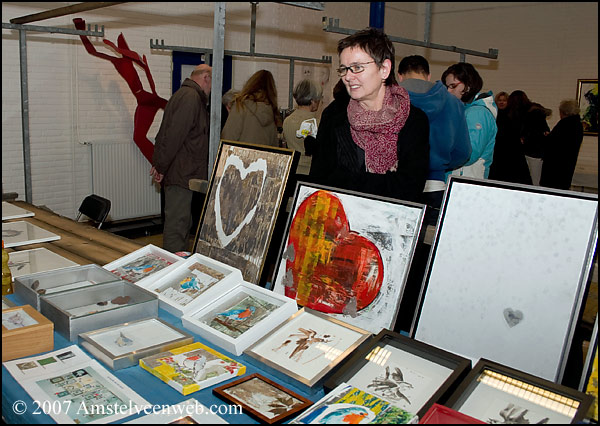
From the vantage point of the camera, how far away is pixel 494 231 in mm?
1436

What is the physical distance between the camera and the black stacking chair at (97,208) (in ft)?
11.2

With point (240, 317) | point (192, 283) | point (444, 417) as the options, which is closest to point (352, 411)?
point (444, 417)

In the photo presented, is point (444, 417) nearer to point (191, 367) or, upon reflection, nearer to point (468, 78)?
point (191, 367)

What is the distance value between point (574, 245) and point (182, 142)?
3208 mm

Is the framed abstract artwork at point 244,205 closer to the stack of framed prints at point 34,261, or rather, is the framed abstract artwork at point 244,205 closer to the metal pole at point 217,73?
the metal pole at point 217,73

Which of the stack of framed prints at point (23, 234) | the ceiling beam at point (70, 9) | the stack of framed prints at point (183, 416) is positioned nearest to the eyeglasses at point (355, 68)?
the stack of framed prints at point (183, 416)

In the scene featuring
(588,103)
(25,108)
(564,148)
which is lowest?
(564,148)

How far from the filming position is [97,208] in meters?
3.52

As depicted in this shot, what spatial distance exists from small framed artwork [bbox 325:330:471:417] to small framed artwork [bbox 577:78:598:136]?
7.44m

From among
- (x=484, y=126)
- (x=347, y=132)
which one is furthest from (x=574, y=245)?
(x=484, y=126)

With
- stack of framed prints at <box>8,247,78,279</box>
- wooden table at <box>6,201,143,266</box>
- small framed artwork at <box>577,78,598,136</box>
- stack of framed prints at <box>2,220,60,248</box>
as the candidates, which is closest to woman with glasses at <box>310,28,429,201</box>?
wooden table at <box>6,201,143,266</box>

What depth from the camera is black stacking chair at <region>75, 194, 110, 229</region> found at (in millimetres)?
3418

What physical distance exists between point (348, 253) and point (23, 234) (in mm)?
1703

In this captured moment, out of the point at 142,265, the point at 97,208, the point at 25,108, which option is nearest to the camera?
the point at 142,265
